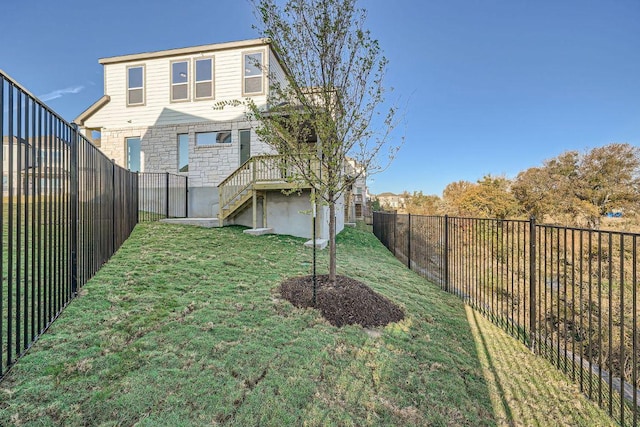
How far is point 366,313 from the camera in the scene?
12.6 ft

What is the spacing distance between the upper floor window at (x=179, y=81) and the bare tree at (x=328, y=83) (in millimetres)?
9981

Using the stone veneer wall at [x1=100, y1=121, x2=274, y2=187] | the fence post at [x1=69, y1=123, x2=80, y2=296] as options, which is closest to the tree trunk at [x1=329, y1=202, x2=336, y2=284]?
the fence post at [x1=69, y1=123, x2=80, y2=296]

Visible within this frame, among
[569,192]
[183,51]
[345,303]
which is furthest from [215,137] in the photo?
[569,192]

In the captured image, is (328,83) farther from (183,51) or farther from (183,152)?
(183,51)

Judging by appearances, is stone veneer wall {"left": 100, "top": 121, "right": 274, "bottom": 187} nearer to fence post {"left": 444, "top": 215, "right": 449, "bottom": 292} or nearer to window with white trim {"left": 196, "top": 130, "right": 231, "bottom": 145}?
window with white trim {"left": 196, "top": 130, "right": 231, "bottom": 145}

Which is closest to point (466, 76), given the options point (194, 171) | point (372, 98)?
point (372, 98)

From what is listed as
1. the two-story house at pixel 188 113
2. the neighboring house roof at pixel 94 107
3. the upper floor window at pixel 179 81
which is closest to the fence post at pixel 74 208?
the two-story house at pixel 188 113

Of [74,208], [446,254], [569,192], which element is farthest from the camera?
[569,192]

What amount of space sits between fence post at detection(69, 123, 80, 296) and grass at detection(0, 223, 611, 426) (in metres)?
0.32

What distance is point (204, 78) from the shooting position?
12492 mm

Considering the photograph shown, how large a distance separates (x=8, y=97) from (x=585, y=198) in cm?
3219

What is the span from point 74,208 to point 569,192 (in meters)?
31.1

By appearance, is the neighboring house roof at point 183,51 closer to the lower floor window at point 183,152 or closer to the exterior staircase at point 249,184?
the lower floor window at point 183,152

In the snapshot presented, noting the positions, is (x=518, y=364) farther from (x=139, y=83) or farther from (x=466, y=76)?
(x=139, y=83)
